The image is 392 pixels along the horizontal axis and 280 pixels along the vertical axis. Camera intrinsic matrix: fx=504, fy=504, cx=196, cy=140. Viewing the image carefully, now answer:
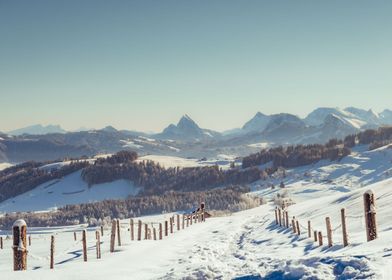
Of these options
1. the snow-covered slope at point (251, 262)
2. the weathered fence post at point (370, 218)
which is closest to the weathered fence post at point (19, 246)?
the snow-covered slope at point (251, 262)

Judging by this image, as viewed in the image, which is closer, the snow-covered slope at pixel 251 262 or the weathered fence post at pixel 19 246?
the snow-covered slope at pixel 251 262

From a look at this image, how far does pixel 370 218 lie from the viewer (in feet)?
83.5

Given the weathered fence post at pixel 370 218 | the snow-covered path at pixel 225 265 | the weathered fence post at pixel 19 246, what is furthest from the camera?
the weathered fence post at pixel 370 218

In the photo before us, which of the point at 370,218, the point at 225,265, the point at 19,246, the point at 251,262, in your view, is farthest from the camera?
the point at 370,218

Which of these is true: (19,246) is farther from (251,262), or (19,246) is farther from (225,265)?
(251,262)

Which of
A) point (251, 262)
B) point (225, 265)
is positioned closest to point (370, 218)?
point (251, 262)

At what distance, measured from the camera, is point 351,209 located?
155 ft

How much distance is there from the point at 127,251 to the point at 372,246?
724 inches

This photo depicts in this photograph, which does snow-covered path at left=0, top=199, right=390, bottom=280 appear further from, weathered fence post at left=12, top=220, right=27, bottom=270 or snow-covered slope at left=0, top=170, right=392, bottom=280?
weathered fence post at left=12, top=220, right=27, bottom=270

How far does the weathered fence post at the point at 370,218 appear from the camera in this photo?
82.4 ft

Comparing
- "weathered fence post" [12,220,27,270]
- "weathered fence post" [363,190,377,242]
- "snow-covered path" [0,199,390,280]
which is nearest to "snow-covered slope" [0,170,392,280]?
"snow-covered path" [0,199,390,280]

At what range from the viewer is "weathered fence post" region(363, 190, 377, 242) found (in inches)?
989

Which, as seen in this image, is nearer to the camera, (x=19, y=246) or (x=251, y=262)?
(x=251, y=262)

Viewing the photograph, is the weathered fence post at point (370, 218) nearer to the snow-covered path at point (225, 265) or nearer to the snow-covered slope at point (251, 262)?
the snow-covered slope at point (251, 262)
